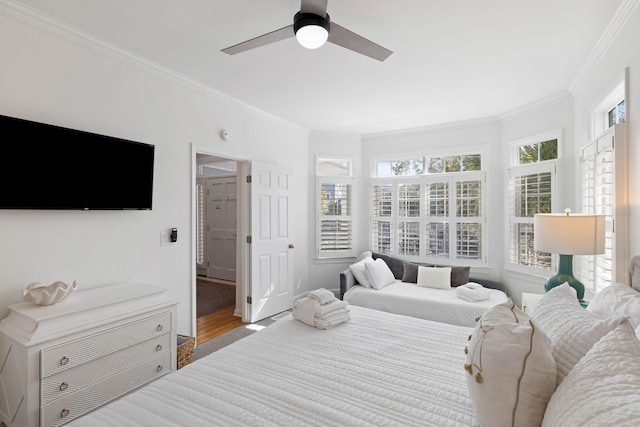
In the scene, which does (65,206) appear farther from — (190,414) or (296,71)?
(296,71)

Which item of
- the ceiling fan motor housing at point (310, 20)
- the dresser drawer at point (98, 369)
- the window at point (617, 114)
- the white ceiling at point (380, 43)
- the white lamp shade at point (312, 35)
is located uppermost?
the white ceiling at point (380, 43)

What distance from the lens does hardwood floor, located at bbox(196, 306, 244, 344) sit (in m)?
3.59

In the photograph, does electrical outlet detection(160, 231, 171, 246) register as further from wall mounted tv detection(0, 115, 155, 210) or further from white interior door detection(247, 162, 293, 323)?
white interior door detection(247, 162, 293, 323)

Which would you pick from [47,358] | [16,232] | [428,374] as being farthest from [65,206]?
[428,374]

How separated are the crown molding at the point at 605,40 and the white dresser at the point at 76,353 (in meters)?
3.69

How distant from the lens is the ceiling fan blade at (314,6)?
1714 millimetres

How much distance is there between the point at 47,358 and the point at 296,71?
2.72 metres

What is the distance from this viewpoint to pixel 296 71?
9.51ft

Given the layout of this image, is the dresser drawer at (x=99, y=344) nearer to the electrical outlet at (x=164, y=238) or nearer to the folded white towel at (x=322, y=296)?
the electrical outlet at (x=164, y=238)

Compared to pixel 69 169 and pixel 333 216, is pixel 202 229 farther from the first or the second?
pixel 69 169

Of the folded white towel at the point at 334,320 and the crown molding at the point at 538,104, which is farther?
the crown molding at the point at 538,104

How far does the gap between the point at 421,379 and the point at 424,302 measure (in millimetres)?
2292

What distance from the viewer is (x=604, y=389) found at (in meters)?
0.77

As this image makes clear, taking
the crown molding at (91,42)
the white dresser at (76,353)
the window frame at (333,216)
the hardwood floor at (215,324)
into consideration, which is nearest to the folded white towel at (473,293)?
the window frame at (333,216)
